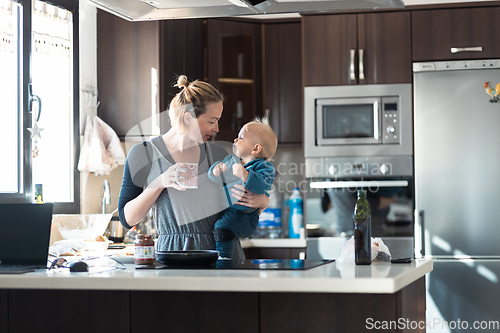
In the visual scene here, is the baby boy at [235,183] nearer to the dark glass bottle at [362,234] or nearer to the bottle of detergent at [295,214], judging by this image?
the dark glass bottle at [362,234]

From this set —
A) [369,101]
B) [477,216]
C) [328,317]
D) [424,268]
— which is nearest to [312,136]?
[369,101]

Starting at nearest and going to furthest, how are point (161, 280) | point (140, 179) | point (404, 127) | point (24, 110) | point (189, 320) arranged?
1. point (161, 280)
2. point (189, 320)
3. point (140, 179)
4. point (24, 110)
5. point (404, 127)

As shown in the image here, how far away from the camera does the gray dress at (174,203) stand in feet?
6.07

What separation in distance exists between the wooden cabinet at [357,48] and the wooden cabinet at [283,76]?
0.26 m

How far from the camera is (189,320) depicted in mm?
1452

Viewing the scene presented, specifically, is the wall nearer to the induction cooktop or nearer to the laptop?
the laptop

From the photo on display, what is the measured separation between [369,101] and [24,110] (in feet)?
6.30

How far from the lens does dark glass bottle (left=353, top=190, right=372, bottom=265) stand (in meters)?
1.53

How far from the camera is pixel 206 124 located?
6.42ft

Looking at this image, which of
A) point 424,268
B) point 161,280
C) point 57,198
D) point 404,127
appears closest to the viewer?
point 161,280

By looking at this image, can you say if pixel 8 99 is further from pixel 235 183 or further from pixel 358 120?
pixel 358 120

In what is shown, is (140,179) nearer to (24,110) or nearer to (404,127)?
(24,110)

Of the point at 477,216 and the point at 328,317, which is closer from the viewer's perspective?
the point at 328,317

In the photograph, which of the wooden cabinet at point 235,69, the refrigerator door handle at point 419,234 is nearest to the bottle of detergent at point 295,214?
the wooden cabinet at point 235,69
